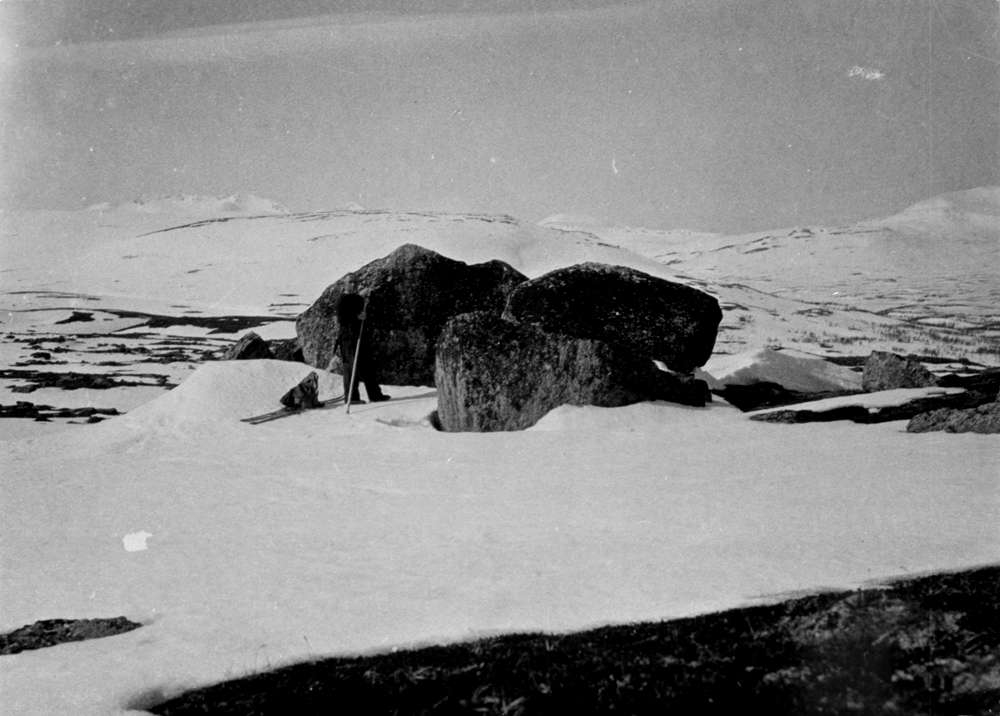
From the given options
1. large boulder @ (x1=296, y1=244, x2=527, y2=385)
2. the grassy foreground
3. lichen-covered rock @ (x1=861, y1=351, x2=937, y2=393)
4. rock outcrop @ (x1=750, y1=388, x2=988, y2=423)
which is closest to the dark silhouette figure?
large boulder @ (x1=296, y1=244, x2=527, y2=385)

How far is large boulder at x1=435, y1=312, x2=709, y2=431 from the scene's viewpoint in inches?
431

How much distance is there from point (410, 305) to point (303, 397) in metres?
2.81

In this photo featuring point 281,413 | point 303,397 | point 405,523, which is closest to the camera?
point 405,523

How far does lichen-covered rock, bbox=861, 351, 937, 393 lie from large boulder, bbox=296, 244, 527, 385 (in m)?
6.04

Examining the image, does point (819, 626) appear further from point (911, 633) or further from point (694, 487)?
point (694, 487)

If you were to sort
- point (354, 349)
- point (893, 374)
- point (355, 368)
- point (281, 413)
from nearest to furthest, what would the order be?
point (281, 413) → point (893, 374) → point (355, 368) → point (354, 349)

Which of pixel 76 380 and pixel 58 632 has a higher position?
pixel 58 632

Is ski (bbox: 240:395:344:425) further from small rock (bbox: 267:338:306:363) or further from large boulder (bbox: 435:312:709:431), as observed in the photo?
small rock (bbox: 267:338:306:363)

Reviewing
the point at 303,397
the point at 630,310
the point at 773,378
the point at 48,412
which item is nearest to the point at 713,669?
the point at 303,397

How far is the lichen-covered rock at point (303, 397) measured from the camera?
42.0ft

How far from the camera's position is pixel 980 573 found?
4.73 m

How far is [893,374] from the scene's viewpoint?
12.7 meters

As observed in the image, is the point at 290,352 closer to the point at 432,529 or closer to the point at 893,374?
the point at 432,529

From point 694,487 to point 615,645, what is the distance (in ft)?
11.9
